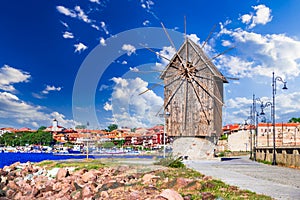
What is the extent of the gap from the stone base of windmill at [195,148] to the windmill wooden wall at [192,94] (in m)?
0.58

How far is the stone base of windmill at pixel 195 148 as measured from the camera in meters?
28.7

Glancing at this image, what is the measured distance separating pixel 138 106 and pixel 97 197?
33.5 ft

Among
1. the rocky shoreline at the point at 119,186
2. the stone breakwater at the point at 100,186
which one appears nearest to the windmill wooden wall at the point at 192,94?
the rocky shoreline at the point at 119,186

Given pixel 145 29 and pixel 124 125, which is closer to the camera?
pixel 124 125

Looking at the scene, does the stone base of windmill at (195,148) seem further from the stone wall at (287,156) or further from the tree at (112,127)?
the tree at (112,127)

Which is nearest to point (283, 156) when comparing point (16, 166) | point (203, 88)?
point (203, 88)

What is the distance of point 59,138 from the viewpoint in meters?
97.0

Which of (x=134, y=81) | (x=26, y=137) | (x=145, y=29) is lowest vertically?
(x=26, y=137)

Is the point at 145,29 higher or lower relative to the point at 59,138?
higher

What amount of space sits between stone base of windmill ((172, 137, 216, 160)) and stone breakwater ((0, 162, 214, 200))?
11.8 metres

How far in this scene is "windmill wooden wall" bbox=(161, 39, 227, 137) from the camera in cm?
2844

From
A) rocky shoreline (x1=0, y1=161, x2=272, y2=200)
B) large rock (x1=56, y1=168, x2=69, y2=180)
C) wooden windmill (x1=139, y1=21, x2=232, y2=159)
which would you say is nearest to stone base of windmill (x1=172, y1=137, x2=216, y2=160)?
wooden windmill (x1=139, y1=21, x2=232, y2=159)

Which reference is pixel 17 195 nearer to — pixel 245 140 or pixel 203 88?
pixel 203 88

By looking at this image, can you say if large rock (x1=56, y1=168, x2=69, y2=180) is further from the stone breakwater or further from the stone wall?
the stone wall
